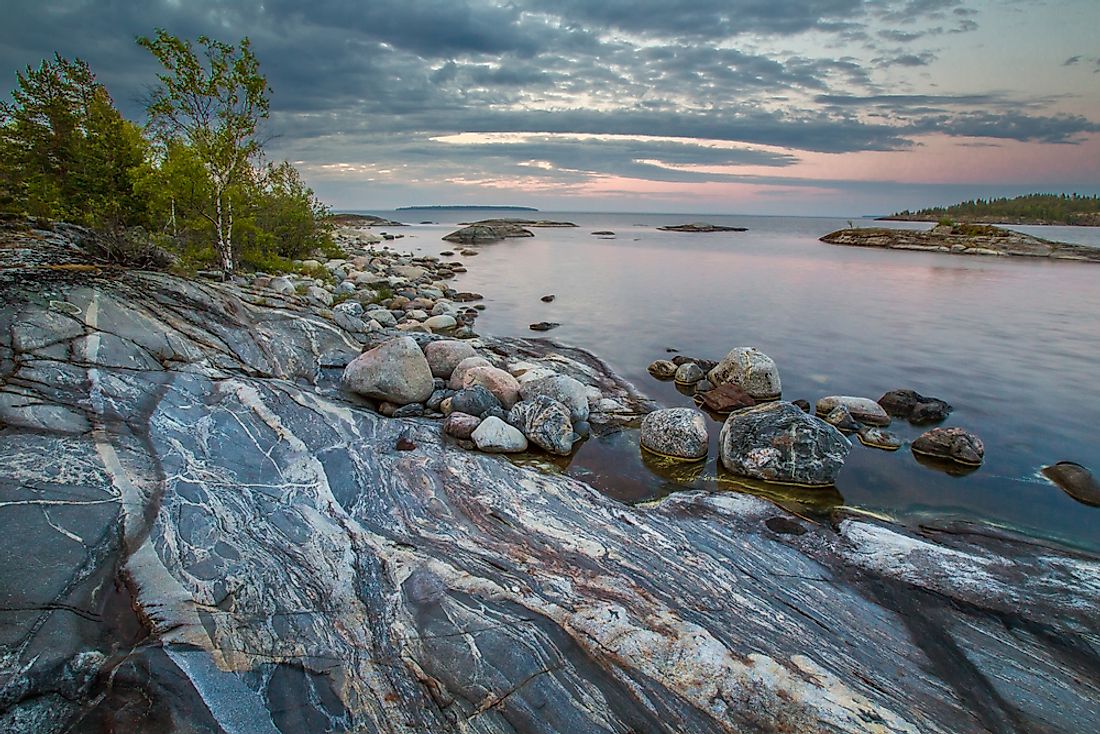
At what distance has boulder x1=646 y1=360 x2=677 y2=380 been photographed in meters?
13.8

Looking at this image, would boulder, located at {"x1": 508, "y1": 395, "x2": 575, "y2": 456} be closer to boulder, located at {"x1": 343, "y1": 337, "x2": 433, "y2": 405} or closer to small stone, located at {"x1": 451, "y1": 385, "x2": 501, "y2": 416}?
small stone, located at {"x1": 451, "y1": 385, "x2": 501, "y2": 416}

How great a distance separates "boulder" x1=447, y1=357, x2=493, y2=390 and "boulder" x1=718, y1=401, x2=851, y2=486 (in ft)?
16.3

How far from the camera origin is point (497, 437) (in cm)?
847

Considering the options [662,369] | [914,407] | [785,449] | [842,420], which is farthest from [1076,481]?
[662,369]

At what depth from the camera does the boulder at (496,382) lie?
10000 mm

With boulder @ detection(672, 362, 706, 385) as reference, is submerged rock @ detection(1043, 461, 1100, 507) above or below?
below

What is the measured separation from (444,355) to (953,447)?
9.61 meters

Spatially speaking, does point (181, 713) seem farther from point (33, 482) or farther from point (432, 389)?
point (432, 389)

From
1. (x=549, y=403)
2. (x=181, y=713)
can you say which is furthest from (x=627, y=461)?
(x=181, y=713)

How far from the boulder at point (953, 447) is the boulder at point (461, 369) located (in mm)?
8255

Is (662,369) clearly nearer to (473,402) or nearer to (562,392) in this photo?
(562,392)

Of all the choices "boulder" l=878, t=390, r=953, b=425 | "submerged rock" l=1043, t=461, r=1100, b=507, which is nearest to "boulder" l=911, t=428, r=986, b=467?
"submerged rock" l=1043, t=461, r=1100, b=507

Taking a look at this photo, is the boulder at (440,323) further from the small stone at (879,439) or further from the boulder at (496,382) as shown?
the small stone at (879,439)

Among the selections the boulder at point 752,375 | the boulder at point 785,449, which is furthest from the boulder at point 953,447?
the boulder at point 752,375
